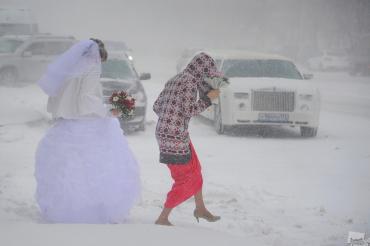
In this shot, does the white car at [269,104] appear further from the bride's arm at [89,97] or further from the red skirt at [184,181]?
the bride's arm at [89,97]

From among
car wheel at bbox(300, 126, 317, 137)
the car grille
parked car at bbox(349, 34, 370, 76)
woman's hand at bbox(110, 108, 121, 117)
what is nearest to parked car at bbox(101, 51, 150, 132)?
the car grille

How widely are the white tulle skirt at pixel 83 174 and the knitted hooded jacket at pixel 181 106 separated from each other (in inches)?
18.6

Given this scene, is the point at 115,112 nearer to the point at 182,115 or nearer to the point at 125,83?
the point at 182,115

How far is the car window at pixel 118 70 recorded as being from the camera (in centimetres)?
1276

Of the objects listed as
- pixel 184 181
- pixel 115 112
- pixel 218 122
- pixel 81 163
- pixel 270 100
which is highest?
pixel 115 112

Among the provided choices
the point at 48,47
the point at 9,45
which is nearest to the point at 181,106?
the point at 48,47

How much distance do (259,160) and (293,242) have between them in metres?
4.11

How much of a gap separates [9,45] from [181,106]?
18682 millimetres

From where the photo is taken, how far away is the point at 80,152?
543 cm

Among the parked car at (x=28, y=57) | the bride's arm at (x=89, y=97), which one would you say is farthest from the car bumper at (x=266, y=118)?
the parked car at (x=28, y=57)

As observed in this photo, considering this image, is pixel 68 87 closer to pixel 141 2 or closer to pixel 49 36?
pixel 49 36

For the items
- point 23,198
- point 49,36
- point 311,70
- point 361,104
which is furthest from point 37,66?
point 311,70

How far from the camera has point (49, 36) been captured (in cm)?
2231

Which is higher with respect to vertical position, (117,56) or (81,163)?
(81,163)
